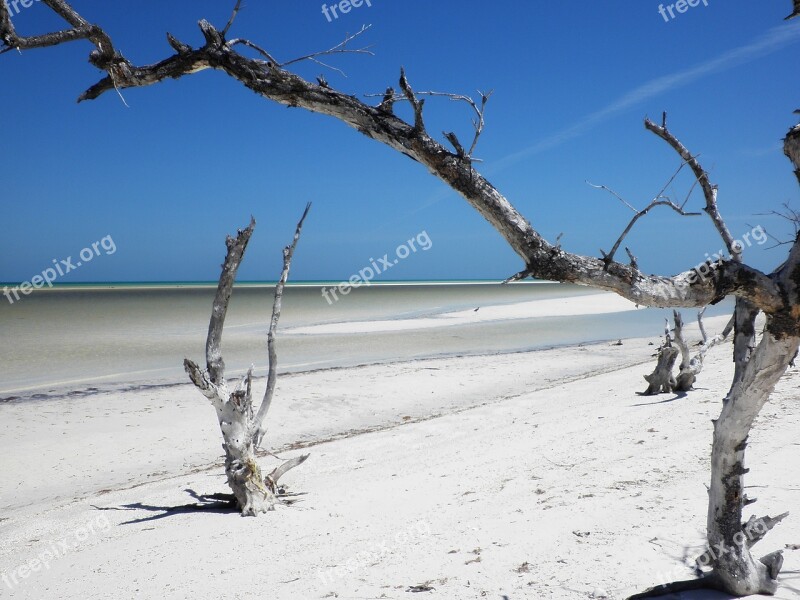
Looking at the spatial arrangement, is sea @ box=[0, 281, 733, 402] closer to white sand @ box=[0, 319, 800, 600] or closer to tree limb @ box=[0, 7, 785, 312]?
white sand @ box=[0, 319, 800, 600]

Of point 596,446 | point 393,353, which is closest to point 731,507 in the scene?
point 596,446

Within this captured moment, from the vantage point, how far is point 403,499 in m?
5.65

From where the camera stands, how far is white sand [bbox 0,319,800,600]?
411 cm

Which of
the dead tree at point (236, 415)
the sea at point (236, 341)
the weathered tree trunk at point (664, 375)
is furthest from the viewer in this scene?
the sea at point (236, 341)

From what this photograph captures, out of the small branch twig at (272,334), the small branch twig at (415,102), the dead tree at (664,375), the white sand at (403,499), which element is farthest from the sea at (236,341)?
the small branch twig at (415,102)

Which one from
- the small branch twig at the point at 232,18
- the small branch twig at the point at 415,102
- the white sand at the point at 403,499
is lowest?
the white sand at the point at 403,499

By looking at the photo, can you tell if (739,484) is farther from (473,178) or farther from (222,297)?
(222,297)

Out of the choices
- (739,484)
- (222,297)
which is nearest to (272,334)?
(222,297)

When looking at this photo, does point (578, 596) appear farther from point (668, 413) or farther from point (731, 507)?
point (668, 413)

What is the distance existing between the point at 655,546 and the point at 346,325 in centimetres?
2314

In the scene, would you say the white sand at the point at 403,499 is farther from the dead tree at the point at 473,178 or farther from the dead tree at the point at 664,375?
the dead tree at the point at 473,178

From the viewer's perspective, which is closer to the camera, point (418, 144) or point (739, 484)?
point (418, 144)

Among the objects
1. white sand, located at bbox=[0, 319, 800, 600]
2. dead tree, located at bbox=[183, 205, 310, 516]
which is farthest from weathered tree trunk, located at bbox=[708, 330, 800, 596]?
dead tree, located at bbox=[183, 205, 310, 516]

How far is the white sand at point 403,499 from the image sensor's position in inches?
162
